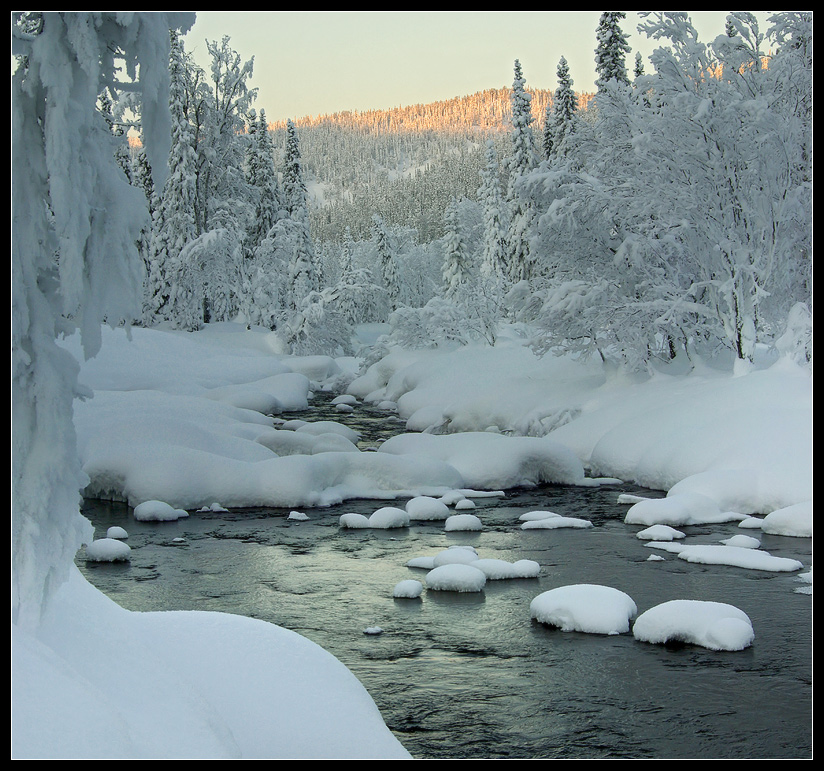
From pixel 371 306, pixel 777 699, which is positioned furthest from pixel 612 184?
pixel 371 306

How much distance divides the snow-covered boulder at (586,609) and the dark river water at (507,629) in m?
0.13

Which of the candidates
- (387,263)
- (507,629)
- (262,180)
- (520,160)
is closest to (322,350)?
(262,180)

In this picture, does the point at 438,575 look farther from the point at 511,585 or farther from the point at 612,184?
the point at 612,184

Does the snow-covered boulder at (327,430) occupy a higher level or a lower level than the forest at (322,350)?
lower

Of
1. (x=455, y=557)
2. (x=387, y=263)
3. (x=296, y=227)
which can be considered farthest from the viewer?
(x=387, y=263)

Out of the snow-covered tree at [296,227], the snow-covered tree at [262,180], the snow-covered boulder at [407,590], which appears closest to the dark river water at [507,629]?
the snow-covered boulder at [407,590]

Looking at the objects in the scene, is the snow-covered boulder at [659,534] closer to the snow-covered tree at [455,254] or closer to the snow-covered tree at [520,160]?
the snow-covered tree at [520,160]

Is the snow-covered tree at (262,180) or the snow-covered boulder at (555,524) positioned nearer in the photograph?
the snow-covered boulder at (555,524)

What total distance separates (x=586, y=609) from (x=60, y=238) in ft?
22.1

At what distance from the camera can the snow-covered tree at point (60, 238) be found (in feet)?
14.9

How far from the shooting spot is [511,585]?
10906mm

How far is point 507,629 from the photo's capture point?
367 inches

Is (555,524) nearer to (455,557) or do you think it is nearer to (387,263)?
(455,557)

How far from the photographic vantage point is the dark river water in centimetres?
693
